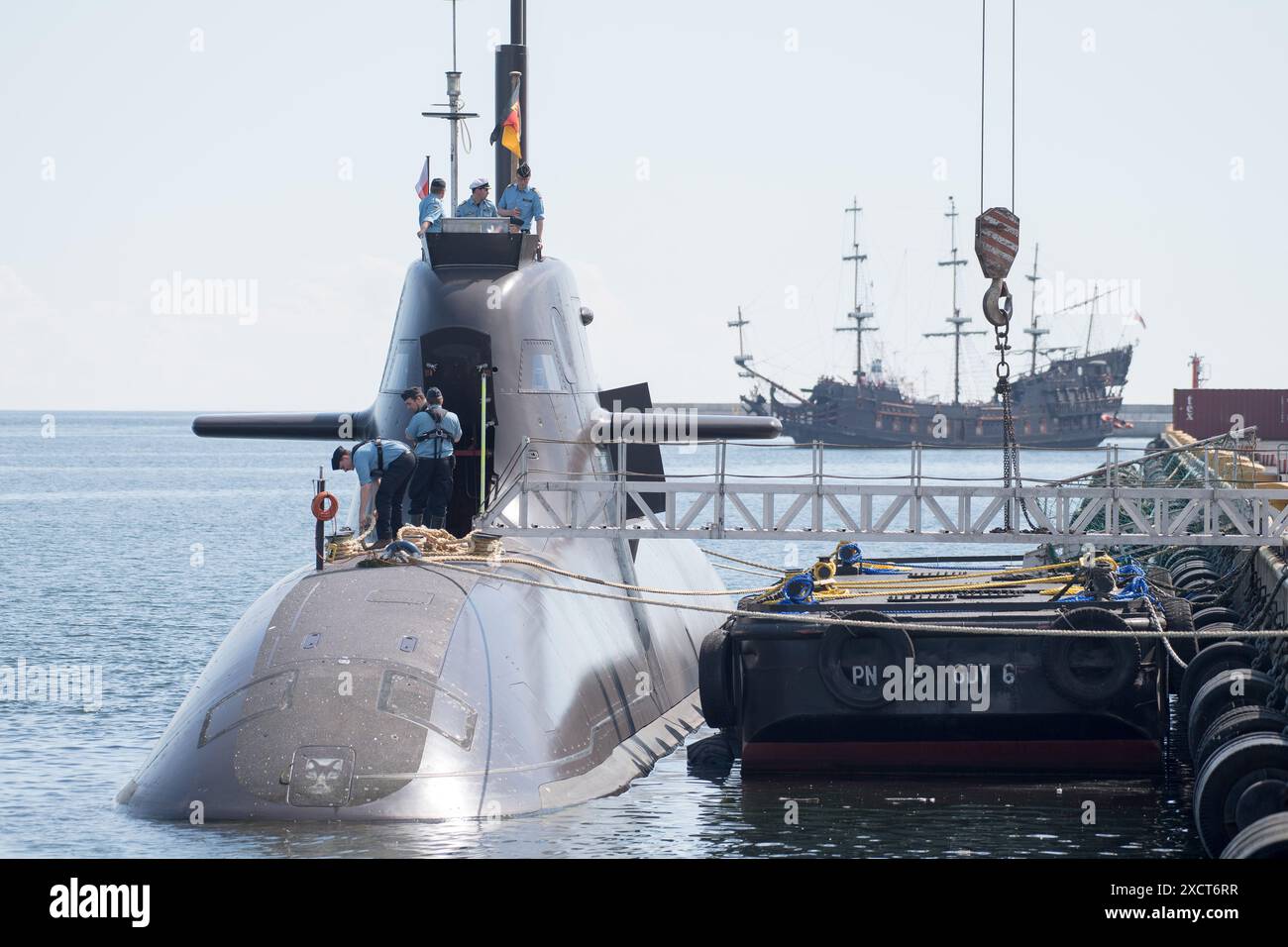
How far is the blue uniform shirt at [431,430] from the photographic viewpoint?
20.4 meters

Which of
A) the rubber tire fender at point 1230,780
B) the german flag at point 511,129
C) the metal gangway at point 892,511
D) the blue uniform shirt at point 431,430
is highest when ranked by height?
the german flag at point 511,129

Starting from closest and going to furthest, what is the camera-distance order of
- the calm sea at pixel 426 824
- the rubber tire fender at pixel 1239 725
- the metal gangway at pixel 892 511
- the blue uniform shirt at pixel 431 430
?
the calm sea at pixel 426 824 < the rubber tire fender at pixel 1239 725 < the blue uniform shirt at pixel 431 430 < the metal gangway at pixel 892 511

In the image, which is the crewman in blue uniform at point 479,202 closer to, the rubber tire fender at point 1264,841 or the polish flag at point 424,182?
the polish flag at point 424,182

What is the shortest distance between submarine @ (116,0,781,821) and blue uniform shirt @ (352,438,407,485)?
1.17 meters

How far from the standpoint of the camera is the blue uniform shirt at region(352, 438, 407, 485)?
19781mm

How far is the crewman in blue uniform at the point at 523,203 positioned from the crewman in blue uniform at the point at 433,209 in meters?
0.93

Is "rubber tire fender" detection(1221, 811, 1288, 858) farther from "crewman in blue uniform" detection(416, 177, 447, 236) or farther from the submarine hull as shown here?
"crewman in blue uniform" detection(416, 177, 447, 236)

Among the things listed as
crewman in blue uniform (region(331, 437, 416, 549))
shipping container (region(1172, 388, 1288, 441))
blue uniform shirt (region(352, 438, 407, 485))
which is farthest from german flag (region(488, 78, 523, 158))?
shipping container (region(1172, 388, 1288, 441))

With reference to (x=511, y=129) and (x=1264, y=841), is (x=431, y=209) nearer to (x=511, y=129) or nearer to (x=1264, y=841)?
(x=511, y=129)

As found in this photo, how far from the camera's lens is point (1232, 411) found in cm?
7512

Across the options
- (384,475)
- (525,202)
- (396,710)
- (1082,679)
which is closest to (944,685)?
(1082,679)

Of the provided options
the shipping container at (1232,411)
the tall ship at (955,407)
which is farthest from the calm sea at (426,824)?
the tall ship at (955,407)
